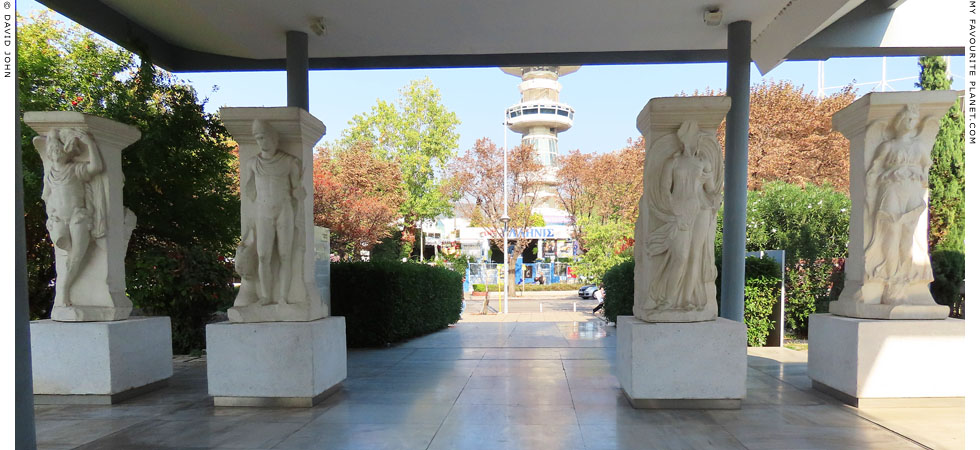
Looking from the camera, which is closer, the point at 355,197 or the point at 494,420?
the point at 494,420

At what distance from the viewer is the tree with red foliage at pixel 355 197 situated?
1936cm

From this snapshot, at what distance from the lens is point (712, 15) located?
655 centimetres

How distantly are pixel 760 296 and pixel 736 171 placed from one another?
244 cm

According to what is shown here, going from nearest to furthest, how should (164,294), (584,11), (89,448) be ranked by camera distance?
(89,448)
(584,11)
(164,294)

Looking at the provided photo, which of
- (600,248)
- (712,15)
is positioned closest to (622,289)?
(712,15)

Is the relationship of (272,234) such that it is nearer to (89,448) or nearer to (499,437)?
(89,448)

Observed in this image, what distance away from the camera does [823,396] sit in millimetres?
4977

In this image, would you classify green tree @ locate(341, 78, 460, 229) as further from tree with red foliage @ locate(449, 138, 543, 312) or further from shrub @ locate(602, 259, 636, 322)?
shrub @ locate(602, 259, 636, 322)

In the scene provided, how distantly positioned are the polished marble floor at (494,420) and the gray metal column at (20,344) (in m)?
1.93

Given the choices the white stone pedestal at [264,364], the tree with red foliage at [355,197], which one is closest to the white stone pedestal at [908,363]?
the white stone pedestal at [264,364]

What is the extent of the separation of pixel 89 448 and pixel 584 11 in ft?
22.4

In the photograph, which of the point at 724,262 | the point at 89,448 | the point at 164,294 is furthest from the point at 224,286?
the point at 724,262

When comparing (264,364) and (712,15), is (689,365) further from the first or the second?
(712,15)

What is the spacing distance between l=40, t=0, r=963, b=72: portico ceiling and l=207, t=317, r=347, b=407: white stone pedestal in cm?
414
